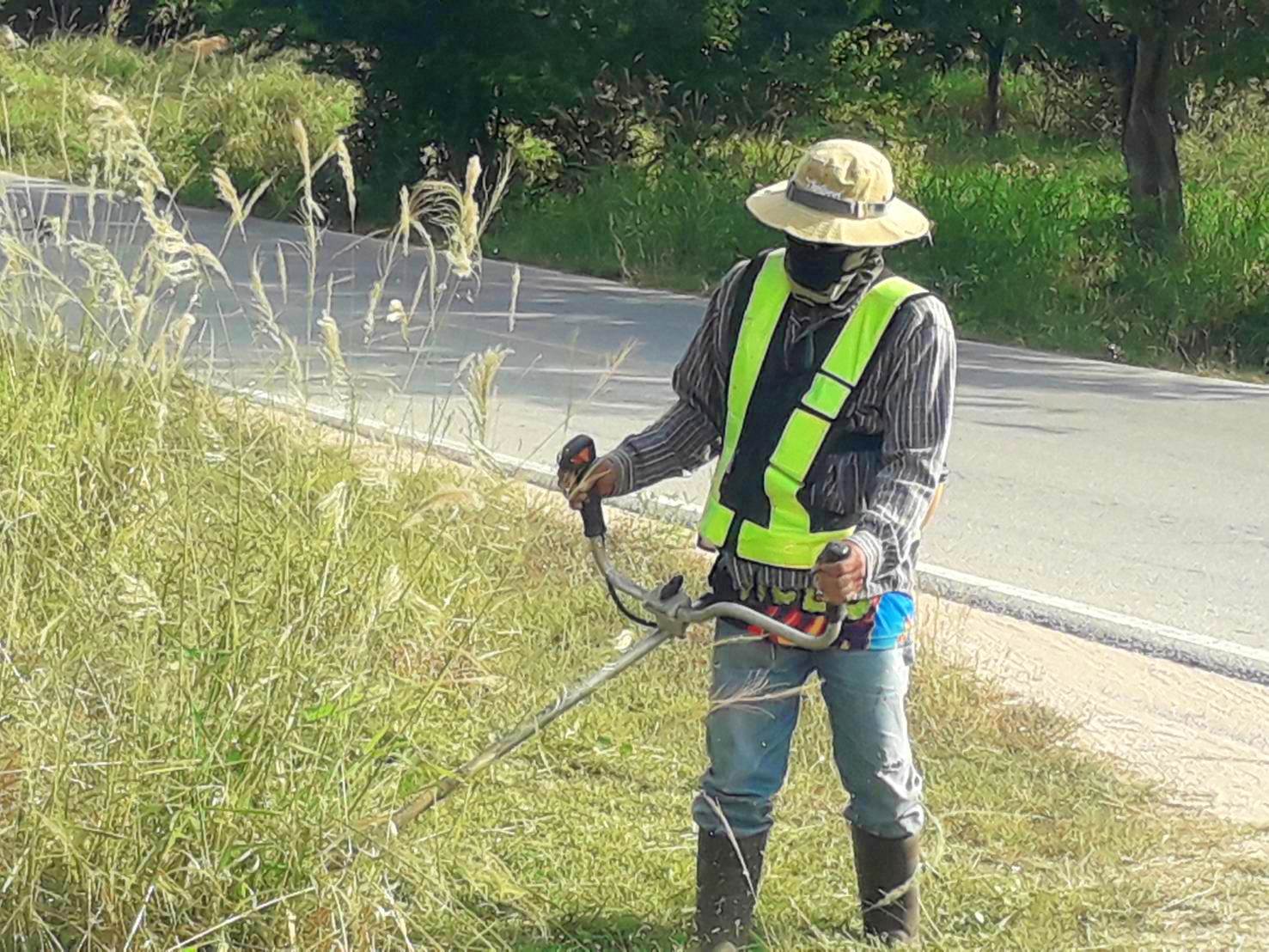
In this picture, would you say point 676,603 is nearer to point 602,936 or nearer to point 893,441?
point 893,441

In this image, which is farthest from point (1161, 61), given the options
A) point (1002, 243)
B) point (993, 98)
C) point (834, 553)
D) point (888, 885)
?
point (993, 98)

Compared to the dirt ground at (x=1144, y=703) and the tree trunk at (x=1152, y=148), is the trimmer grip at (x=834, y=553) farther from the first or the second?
the tree trunk at (x=1152, y=148)

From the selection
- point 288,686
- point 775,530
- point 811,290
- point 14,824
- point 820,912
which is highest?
point 811,290

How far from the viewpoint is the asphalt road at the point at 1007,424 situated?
21.9ft

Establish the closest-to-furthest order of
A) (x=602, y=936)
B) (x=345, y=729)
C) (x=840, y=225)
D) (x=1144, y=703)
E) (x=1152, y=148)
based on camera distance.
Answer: (x=840, y=225)
(x=345, y=729)
(x=602, y=936)
(x=1144, y=703)
(x=1152, y=148)

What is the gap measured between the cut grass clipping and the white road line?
409 mm

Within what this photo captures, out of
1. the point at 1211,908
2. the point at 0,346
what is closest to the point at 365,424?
the point at 0,346

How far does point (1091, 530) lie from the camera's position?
24.6 ft

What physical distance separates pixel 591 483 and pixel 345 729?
643mm

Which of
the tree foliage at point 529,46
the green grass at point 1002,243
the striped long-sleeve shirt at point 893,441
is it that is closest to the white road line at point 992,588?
the striped long-sleeve shirt at point 893,441

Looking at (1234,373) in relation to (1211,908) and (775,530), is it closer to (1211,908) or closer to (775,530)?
(1211,908)

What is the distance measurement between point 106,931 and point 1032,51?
13621mm

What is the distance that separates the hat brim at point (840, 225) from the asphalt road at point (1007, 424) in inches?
45.1

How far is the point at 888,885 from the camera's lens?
12.8ft
